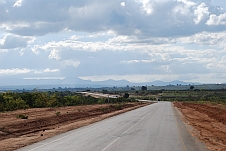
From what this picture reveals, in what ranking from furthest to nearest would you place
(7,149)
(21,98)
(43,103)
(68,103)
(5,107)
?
(68,103)
(43,103)
(21,98)
(5,107)
(7,149)

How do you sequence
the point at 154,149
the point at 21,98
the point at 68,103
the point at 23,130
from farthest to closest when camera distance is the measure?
the point at 68,103 → the point at 21,98 → the point at 23,130 → the point at 154,149

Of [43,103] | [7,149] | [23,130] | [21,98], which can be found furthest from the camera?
[43,103]

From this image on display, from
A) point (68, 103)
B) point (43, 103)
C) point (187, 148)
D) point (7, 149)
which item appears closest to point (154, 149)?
point (187, 148)

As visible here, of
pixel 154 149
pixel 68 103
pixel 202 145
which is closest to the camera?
pixel 154 149

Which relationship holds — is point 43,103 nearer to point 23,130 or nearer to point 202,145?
point 23,130

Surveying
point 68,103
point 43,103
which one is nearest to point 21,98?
point 43,103

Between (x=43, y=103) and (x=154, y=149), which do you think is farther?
(x=43, y=103)

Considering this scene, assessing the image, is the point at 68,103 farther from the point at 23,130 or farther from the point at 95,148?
the point at 95,148

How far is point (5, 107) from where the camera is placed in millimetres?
52531

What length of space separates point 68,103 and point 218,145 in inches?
2515

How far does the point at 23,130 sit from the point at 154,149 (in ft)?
45.5

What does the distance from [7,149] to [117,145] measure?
17.3 ft

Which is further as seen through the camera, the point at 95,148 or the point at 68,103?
the point at 68,103

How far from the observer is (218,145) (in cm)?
1862
